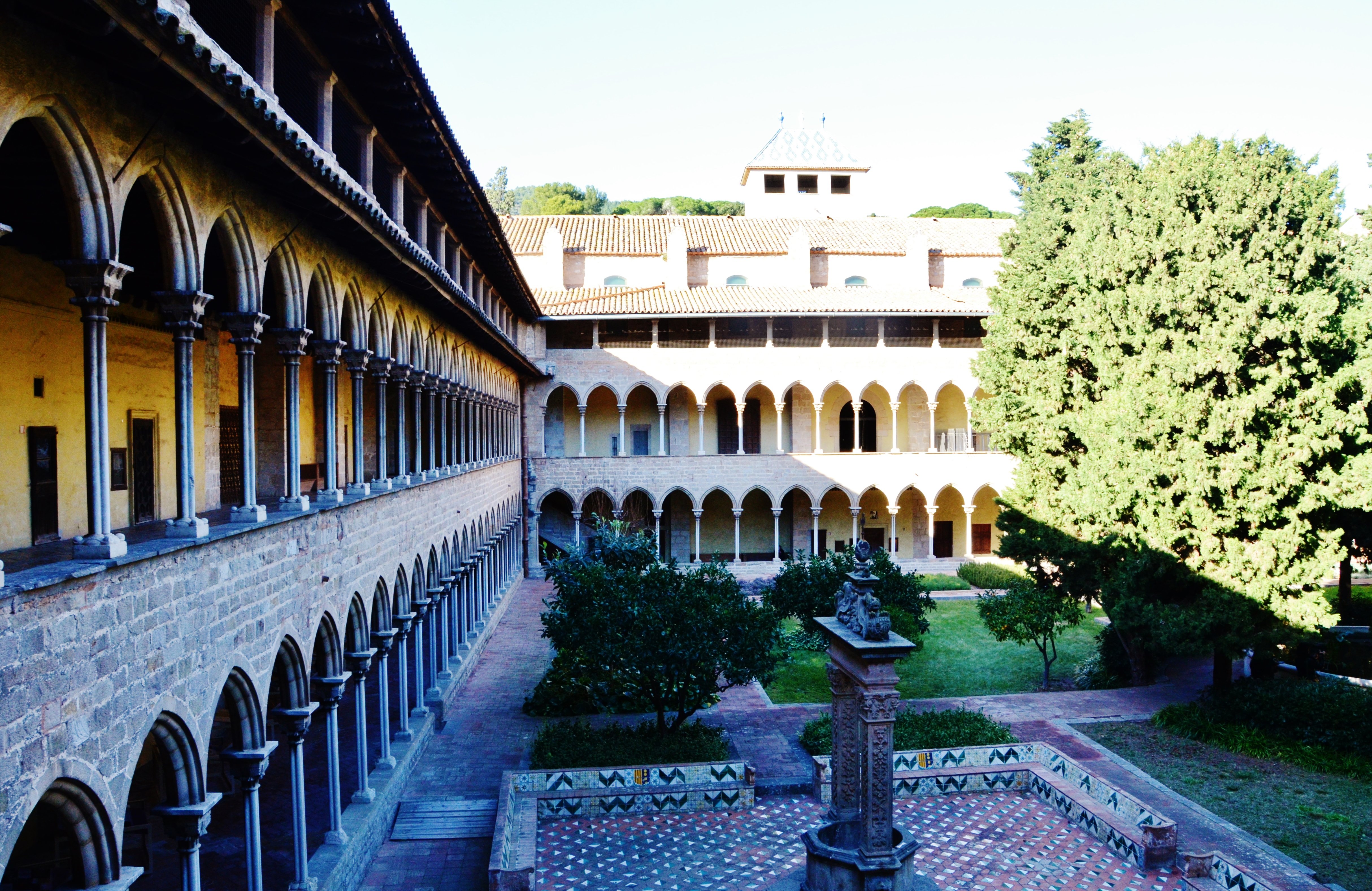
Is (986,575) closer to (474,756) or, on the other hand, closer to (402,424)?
(474,756)

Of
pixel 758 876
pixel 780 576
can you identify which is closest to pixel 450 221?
pixel 780 576

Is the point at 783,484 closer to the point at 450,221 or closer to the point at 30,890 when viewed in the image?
the point at 450,221

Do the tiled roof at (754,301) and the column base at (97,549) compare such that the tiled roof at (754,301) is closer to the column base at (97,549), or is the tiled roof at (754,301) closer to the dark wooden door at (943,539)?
the dark wooden door at (943,539)

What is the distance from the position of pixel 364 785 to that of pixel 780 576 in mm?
10136

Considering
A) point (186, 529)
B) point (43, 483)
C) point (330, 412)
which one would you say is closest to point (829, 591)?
point (330, 412)

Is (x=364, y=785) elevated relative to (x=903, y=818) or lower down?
elevated

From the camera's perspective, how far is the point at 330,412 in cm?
1008

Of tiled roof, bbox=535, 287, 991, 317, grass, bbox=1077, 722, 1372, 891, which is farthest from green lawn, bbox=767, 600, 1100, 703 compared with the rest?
tiled roof, bbox=535, 287, 991, 317

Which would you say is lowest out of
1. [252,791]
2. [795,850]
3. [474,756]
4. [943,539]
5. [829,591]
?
[795,850]

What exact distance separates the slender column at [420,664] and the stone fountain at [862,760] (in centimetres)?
703

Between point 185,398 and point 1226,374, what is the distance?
14.5 meters

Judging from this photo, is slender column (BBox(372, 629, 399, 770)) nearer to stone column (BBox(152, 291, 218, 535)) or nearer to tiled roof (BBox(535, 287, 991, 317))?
stone column (BBox(152, 291, 218, 535))

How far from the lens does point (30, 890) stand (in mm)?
9336

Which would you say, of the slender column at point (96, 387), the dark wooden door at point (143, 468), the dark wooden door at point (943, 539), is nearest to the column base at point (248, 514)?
the slender column at point (96, 387)
